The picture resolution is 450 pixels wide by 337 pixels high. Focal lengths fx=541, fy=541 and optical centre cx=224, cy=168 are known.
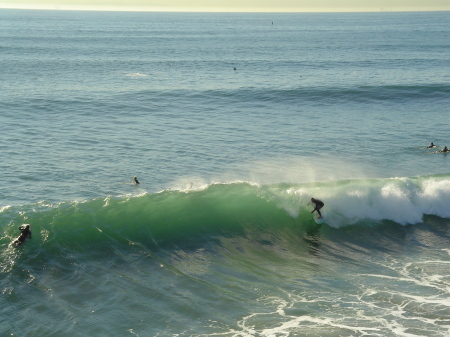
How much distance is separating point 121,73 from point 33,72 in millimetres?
9841

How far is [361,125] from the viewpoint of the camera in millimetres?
38031

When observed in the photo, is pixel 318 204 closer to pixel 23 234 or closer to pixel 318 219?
pixel 318 219

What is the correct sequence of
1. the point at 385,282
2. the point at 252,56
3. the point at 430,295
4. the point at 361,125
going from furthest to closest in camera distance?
the point at 252,56
the point at 361,125
the point at 385,282
the point at 430,295

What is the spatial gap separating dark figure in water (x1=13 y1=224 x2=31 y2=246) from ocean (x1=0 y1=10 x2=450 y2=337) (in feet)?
0.99

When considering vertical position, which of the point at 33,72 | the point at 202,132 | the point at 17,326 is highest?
the point at 33,72

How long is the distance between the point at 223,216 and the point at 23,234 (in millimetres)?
7392

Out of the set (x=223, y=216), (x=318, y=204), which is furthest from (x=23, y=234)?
(x=318, y=204)

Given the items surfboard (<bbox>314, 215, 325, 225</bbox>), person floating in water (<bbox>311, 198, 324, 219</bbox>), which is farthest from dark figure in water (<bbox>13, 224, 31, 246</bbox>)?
surfboard (<bbox>314, 215, 325, 225</bbox>)

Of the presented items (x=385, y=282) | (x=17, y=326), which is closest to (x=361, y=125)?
(x=385, y=282)

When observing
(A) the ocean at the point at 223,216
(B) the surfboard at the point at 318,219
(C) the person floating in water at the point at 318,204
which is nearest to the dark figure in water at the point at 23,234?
(A) the ocean at the point at 223,216

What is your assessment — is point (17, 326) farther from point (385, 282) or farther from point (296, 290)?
point (385, 282)

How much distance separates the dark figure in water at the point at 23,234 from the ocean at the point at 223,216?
30 cm

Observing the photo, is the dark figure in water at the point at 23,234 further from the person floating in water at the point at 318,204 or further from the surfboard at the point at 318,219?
the surfboard at the point at 318,219

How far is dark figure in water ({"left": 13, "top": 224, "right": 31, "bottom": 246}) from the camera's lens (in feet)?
57.1
